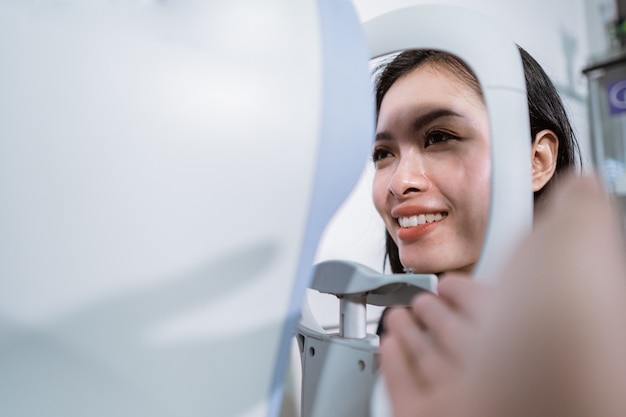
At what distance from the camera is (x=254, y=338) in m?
0.20

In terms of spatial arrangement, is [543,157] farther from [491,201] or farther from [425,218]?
[491,201]

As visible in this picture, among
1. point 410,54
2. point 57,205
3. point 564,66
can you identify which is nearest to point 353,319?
point 57,205

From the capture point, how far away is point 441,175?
0.53m

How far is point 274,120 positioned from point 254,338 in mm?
98

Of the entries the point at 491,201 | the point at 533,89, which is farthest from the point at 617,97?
Result: the point at 491,201

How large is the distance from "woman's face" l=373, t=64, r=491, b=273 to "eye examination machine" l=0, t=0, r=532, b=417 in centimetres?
32

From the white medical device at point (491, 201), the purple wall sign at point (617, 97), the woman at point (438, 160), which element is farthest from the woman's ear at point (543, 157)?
the purple wall sign at point (617, 97)

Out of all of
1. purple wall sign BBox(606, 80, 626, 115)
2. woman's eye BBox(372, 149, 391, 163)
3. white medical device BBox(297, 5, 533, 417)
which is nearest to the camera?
white medical device BBox(297, 5, 533, 417)

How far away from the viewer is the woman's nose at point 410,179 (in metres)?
0.53

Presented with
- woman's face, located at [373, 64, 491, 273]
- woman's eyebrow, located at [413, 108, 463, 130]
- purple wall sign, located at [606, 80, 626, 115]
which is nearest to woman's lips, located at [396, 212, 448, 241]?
woman's face, located at [373, 64, 491, 273]

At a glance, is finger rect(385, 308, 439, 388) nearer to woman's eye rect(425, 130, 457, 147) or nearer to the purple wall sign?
woman's eye rect(425, 130, 457, 147)

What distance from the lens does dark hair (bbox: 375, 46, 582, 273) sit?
59 centimetres

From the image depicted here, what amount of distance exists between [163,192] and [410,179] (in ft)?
1.29

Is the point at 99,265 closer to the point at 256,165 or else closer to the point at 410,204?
the point at 256,165
